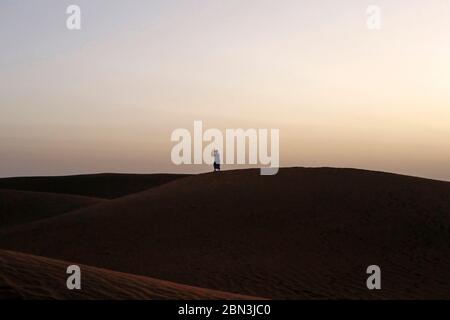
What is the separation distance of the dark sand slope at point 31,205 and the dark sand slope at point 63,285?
909 inches

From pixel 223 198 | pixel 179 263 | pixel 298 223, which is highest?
pixel 223 198

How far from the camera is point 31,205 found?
35188 mm

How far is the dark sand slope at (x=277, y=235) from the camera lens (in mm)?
13750

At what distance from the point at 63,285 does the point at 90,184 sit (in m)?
70.7

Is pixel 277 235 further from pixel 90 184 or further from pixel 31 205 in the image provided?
pixel 90 184

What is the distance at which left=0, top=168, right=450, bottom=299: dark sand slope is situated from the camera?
13.8m

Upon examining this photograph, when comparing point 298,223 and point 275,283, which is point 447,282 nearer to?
point 275,283

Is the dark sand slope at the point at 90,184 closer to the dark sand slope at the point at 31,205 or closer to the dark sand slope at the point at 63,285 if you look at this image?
the dark sand slope at the point at 31,205

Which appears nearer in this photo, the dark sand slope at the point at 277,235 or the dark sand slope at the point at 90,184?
the dark sand slope at the point at 277,235

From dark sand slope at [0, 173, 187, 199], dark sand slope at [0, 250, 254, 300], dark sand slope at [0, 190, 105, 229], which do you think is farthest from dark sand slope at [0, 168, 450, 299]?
dark sand slope at [0, 173, 187, 199]

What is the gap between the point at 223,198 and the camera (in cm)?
2272

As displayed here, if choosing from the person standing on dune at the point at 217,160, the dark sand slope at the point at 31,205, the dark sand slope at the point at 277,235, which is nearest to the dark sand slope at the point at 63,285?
the dark sand slope at the point at 277,235

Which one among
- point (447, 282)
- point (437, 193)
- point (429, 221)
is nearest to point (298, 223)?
point (429, 221)
